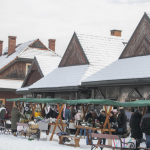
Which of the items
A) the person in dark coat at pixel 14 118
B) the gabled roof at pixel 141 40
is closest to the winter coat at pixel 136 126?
the person in dark coat at pixel 14 118

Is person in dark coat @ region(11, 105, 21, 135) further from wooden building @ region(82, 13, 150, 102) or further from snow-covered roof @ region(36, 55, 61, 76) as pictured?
snow-covered roof @ region(36, 55, 61, 76)

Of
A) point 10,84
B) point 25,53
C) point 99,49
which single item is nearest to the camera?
point 99,49

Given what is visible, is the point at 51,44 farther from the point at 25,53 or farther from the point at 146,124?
the point at 146,124

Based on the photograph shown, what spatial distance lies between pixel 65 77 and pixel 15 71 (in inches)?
666

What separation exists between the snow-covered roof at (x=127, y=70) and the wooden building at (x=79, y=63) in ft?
6.74

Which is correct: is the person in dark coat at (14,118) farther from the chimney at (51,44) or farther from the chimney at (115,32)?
the chimney at (51,44)

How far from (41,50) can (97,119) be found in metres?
29.6

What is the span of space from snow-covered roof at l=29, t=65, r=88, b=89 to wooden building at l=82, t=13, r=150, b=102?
145 cm

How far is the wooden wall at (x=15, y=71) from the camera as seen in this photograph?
41.3 meters

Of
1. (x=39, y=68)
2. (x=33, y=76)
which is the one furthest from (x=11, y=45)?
(x=39, y=68)

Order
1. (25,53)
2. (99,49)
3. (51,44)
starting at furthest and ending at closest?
1. (51,44)
2. (25,53)
3. (99,49)

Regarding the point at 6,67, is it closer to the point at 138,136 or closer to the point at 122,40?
the point at 122,40

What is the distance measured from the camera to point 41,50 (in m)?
45.2

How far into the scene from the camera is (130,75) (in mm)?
19594
